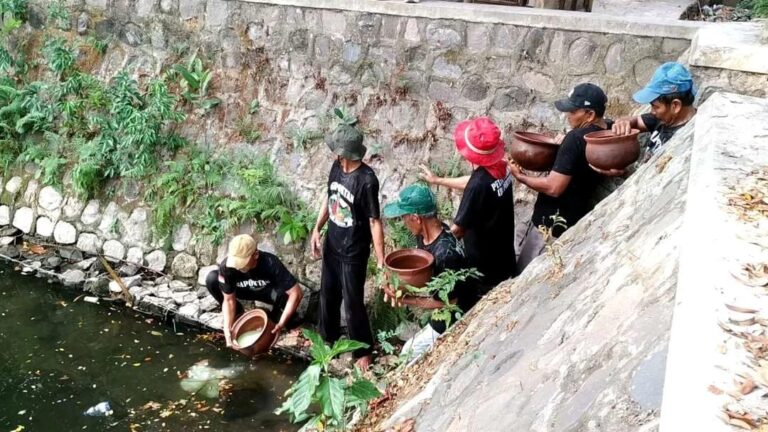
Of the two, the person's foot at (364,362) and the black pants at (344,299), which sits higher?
the black pants at (344,299)

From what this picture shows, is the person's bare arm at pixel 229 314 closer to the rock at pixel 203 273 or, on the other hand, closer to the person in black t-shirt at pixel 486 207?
the rock at pixel 203 273

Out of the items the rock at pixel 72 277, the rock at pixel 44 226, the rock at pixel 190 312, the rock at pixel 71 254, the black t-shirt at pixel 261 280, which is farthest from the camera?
the rock at pixel 44 226

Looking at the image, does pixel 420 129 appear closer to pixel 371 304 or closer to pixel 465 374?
pixel 371 304

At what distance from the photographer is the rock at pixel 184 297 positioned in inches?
246

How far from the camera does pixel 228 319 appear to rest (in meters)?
5.27

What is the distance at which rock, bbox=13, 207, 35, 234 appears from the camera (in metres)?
7.30

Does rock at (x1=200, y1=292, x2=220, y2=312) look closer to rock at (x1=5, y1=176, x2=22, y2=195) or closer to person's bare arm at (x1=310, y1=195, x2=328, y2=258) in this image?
person's bare arm at (x1=310, y1=195, x2=328, y2=258)

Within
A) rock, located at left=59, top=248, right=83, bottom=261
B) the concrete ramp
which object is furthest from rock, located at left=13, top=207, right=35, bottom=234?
the concrete ramp

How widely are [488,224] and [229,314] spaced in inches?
90.8

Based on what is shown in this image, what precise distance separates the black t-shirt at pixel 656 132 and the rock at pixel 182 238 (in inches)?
175

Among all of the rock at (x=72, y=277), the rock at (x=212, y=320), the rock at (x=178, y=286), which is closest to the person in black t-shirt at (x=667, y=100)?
the rock at (x=212, y=320)

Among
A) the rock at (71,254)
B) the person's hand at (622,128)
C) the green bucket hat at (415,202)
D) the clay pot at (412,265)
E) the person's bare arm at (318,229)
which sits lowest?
the rock at (71,254)

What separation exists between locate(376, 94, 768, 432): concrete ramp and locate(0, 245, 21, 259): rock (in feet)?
17.0

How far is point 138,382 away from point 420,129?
3.17 m
